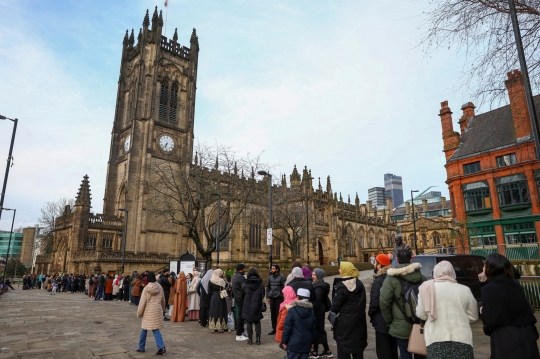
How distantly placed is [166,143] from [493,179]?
37899 mm

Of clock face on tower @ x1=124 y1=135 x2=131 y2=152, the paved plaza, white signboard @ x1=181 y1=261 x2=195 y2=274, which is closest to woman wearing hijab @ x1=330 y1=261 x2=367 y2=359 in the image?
the paved plaza

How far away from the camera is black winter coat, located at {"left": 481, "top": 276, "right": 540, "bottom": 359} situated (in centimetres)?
359

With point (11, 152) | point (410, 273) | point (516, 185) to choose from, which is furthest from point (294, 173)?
point (410, 273)

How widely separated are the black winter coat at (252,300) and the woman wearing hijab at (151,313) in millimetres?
2051

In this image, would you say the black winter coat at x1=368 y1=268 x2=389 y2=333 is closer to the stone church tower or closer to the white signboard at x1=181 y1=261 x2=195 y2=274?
the white signboard at x1=181 y1=261 x2=195 y2=274

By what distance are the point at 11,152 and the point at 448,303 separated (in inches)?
789

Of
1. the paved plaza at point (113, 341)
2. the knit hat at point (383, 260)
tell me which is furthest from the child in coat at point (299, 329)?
the paved plaza at point (113, 341)

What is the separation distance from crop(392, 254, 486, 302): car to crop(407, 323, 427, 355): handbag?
681cm

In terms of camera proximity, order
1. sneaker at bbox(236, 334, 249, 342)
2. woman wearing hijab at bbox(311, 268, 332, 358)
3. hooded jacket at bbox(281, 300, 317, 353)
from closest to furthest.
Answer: hooded jacket at bbox(281, 300, 317, 353) < woman wearing hijab at bbox(311, 268, 332, 358) < sneaker at bbox(236, 334, 249, 342)

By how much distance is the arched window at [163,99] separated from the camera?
1884 inches

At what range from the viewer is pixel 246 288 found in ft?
28.3

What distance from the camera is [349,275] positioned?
5520 millimetres

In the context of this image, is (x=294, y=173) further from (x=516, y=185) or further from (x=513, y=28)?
(x=513, y=28)

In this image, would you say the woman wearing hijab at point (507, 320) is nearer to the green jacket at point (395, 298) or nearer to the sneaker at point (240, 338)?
the green jacket at point (395, 298)
